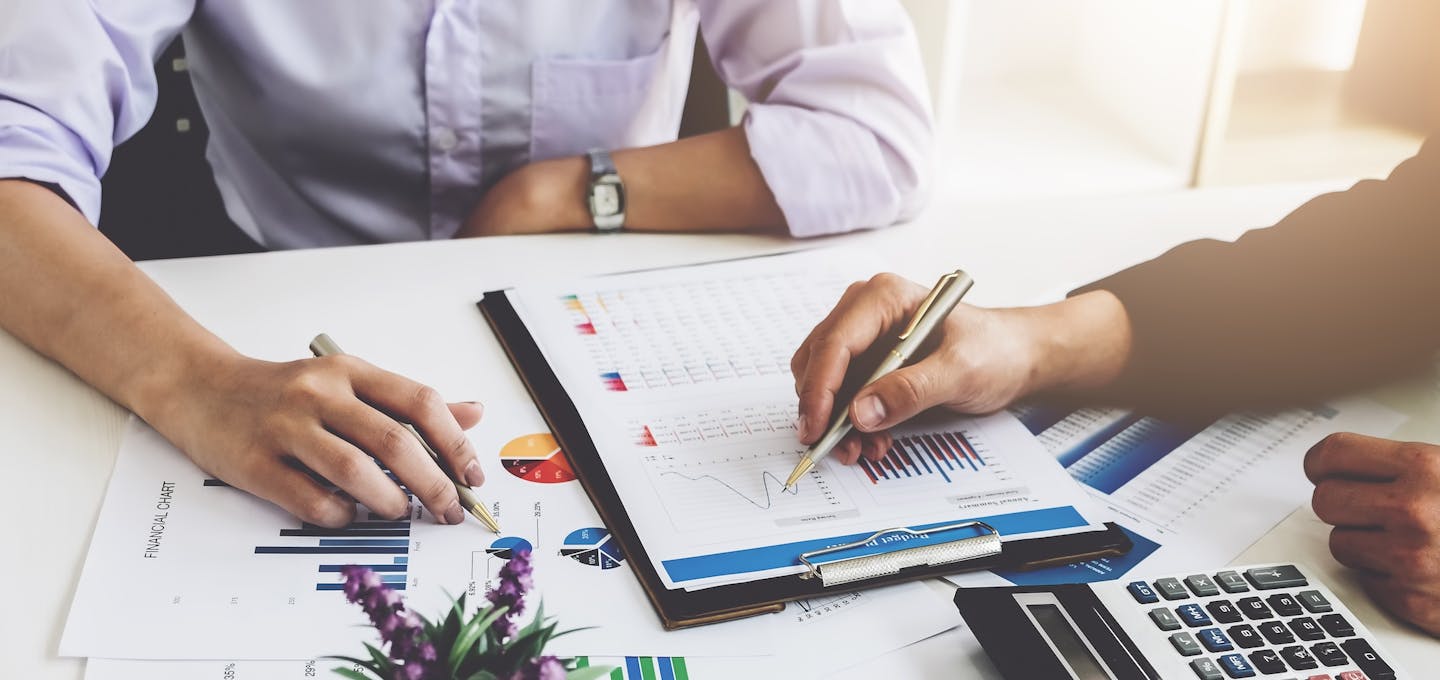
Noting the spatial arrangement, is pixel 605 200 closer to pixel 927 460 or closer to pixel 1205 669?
pixel 927 460

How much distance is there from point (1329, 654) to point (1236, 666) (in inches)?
1.9

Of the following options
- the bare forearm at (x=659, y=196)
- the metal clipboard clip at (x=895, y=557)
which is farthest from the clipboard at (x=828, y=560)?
the bare forearm at (x=659, y=196)

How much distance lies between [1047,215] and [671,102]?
1.32 feet

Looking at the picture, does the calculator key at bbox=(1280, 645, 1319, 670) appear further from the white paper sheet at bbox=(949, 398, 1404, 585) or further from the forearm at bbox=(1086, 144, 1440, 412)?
the forearm at bbox=(1086, 144, 1440, 412)

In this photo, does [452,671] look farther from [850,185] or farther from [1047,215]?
[1047,215]

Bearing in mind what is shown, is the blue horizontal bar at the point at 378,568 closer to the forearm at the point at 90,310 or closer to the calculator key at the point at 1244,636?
the forearm at the point at 90,310

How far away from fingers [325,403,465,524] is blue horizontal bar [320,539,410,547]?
0.07 feet

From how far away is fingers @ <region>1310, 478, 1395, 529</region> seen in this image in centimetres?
56

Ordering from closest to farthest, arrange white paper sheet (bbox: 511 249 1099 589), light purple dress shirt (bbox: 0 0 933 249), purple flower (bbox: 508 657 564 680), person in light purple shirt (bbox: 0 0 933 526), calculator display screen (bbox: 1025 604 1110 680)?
purple flower (bbox: 508 657 564 680) < calculator display screen (bbox: 1025 604 1110 680) < white paper sheet (bbox: 511 249 1099 589) < person in light purple shirt (bbox: 0 0 933 526) < light purple dress shirt (bbox: 0 0 933 249)

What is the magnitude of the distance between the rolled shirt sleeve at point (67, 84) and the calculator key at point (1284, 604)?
2.55ft

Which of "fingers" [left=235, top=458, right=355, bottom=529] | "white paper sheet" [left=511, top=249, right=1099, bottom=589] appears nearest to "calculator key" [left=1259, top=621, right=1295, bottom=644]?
"white paper sheet" [left=511, top=249, right=1099, bottom=589]

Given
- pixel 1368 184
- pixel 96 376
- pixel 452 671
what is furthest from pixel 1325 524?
pixel 96 376

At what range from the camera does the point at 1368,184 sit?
0.86 metres

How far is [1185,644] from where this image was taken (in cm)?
50
